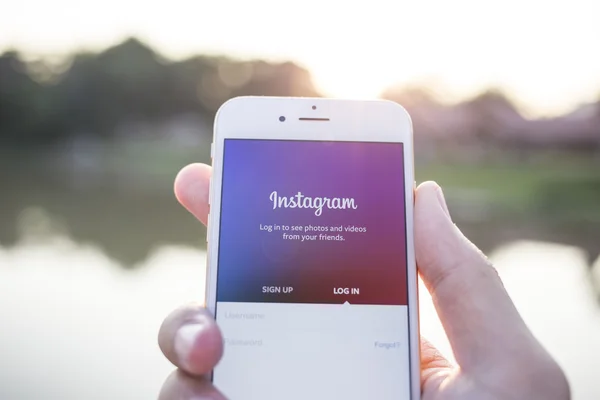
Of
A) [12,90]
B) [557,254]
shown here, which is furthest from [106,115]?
[557,254]

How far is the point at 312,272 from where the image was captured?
134cm

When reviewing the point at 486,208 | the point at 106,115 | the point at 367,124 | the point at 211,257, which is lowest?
the point at 211,257

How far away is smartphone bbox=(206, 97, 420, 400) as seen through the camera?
4.19 ft

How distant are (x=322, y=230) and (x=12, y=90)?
16.2 metres

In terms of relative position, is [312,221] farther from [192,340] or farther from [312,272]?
[192,340]

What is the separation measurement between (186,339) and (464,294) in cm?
56

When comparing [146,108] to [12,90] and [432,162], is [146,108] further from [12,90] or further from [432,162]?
[432,162]

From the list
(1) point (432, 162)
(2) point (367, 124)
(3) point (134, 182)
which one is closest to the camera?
(2) point (367, 124)

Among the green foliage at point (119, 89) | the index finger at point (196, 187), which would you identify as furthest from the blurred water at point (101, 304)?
the green foliage at point (119, 89)

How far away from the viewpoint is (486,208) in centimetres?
820

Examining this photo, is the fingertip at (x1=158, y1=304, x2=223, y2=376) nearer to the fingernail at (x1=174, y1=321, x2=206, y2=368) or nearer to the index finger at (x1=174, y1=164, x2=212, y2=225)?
the fingernail at (x1=174, y1=321, x2=206, y2=368)

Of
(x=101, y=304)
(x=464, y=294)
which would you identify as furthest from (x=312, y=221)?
(x=101, y=304)

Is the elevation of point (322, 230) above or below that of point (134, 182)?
below

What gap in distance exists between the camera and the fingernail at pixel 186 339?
1.17 m
